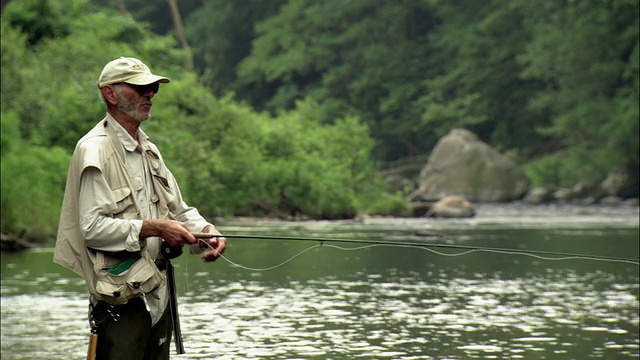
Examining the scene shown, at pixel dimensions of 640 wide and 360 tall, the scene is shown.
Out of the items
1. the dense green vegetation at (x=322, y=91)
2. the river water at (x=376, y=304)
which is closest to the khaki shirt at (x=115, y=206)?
the river water at (x=376, y=304)

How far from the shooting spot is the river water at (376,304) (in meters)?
10.7

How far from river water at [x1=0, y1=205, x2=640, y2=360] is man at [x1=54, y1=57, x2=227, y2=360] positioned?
229cm

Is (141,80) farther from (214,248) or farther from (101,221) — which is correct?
(214,248)

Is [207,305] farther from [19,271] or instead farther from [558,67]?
[558,67]

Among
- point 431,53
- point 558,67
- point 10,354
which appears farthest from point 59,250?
point 431,53

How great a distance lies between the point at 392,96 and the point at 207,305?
43613 millimetres

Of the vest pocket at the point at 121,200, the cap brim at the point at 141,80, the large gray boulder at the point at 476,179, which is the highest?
the large gray boulder at the point at 476,179

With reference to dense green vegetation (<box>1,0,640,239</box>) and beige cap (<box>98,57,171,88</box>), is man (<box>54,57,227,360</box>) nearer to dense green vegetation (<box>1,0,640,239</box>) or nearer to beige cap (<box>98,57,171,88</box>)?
beige cap (<box>98,57,171,88</box>)

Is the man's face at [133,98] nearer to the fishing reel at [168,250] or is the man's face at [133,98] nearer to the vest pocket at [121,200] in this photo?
the vest pocket at [121,200]

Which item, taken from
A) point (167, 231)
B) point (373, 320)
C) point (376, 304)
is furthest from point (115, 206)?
point (376, 304)

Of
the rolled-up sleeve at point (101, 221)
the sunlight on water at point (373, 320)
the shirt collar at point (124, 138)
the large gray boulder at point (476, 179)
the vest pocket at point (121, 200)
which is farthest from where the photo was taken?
the large gray boulder at point (476, 179)

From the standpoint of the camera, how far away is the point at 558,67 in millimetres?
44812

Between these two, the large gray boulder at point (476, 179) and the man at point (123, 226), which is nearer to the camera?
the man at point (123, 226)

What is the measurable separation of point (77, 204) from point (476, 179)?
3894 centimetres
